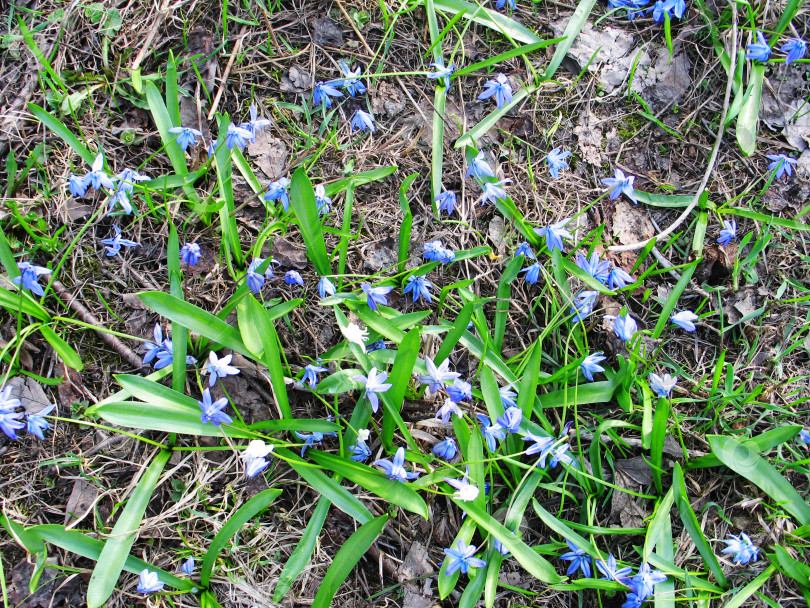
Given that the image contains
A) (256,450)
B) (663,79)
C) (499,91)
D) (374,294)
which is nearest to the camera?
(256,450)

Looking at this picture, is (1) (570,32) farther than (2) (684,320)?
Yes

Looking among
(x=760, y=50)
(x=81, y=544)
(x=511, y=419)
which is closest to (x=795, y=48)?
(x=760, y=50)

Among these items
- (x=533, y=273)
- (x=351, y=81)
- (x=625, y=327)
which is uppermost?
(x=351, y=81)

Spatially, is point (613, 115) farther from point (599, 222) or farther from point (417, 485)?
point (417, 485)

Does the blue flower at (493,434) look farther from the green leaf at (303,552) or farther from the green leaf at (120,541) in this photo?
the green leaf at (120,541)

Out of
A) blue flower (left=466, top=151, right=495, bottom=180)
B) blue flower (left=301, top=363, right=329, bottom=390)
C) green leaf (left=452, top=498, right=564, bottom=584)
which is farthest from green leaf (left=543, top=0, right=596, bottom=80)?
green leaf (left=452, top=498, right=564, bottom=584)

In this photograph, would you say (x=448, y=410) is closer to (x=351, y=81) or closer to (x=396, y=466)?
(x=396, y=466)
